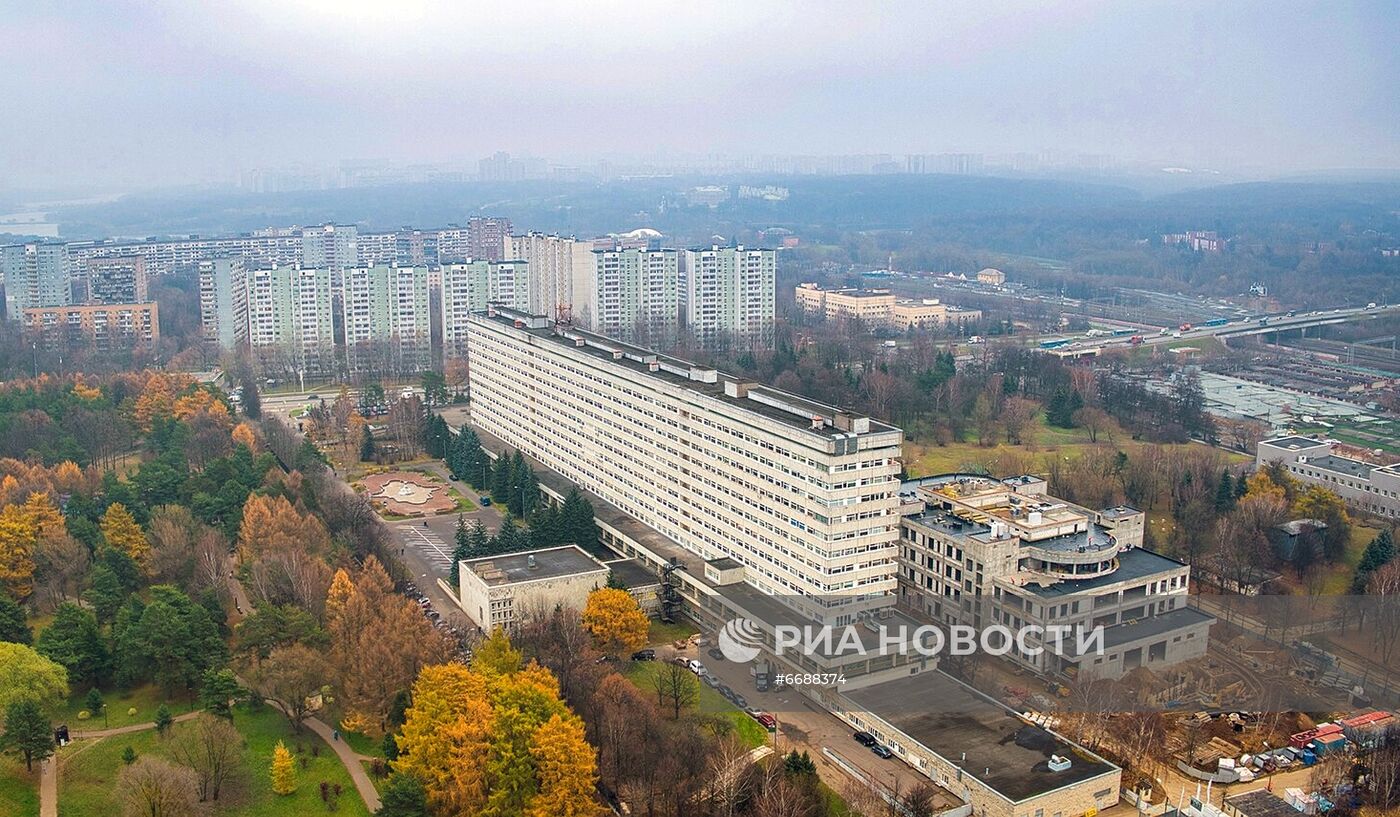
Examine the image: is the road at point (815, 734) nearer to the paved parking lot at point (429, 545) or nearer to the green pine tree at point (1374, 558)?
the paved parking lot at point (429, 545)

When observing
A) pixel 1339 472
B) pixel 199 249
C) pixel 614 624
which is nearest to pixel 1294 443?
pixel 1339 472

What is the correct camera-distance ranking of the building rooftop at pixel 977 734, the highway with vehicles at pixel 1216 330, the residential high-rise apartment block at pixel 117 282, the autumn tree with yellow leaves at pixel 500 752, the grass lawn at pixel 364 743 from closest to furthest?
1. the autumn tree with yellow leaves at pixel 500 752
2. the building rooftop at pixel 977 734
3. the grass lawn at pixel 364 743
4. the highway with vehicles at pixel 1216 330
5. the residential high-rise apartment block at pixel 117 282

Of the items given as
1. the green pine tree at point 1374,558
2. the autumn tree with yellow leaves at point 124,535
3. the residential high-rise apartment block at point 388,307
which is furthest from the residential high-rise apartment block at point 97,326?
the green pine tree at point 1374,558

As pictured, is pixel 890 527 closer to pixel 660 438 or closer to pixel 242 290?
pixel 660 438

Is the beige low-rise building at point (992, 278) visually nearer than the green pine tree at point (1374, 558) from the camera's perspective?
No

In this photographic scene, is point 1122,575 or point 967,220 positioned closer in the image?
point 1122,575

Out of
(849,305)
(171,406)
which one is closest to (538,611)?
(171,406)

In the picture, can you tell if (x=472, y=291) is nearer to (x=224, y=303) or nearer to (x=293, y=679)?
(x=224, y=303)
